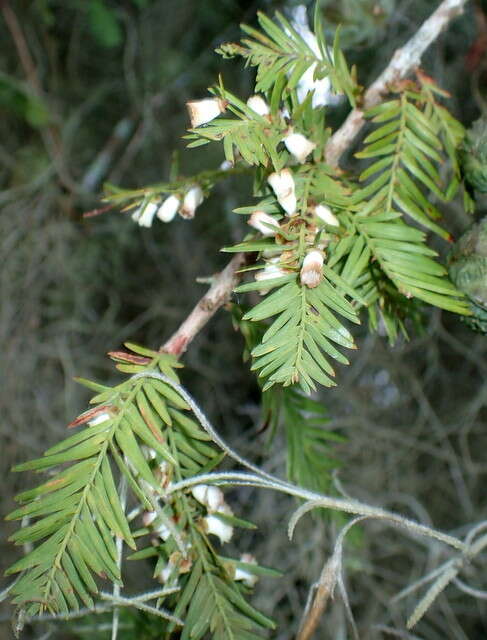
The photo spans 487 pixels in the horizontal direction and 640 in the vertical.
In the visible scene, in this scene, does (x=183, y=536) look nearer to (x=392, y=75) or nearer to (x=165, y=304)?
(x=392, y=75)

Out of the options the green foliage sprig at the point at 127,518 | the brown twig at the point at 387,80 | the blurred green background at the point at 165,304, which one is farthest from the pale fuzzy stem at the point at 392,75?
the blurred green background at the point at 165,304

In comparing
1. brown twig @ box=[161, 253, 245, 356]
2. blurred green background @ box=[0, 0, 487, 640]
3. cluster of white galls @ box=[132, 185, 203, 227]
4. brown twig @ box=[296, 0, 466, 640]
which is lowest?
blurred green background @ box=[0, 0, 487, 640]

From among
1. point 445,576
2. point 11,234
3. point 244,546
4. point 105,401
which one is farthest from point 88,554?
point 11,234

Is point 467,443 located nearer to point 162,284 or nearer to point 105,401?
point 162,284

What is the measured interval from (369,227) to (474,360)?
0.69 m

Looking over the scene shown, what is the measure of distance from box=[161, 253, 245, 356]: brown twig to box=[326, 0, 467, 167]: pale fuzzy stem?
0.10 m

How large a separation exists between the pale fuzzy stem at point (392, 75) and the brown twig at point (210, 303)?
0.10 metres

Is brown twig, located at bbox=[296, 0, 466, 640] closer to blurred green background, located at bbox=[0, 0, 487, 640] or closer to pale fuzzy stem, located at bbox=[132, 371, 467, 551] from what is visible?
pale fuzzy stem, located at bbox=[132, 371, 467, 551]

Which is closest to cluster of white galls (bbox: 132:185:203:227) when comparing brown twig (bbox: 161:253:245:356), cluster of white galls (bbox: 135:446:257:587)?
brown twig (bbox: 161:253:245:356)

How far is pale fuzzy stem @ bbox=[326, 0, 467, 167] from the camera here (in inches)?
16.8

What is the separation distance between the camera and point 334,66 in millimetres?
417

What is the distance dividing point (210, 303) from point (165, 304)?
70 cm

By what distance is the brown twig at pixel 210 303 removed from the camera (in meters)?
0.41

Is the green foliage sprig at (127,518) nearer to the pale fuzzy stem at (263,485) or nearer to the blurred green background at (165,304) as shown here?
the pale fuzzy stem at (263,485)
